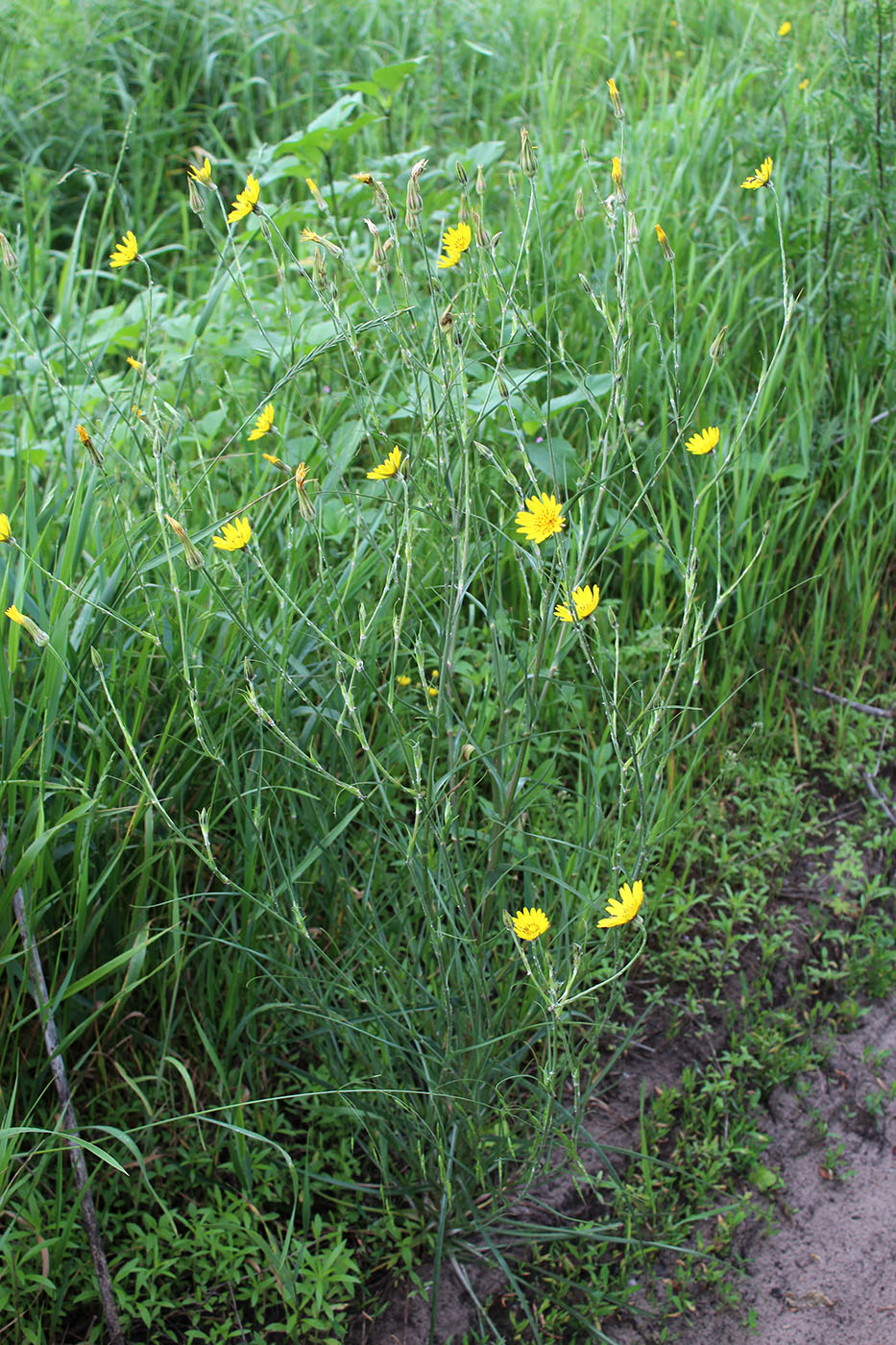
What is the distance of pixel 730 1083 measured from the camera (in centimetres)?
166

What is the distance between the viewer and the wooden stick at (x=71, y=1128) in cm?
133

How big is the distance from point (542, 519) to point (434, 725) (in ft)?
1.01

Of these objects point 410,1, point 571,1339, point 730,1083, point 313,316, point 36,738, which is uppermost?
point 410,1

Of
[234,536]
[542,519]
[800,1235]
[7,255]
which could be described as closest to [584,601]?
[542,519]

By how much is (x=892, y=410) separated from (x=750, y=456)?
0.38 metres

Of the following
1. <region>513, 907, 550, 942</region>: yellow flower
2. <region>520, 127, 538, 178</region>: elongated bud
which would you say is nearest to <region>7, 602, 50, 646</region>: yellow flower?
<region>513, 907, 550, 942</region>: yellow flower

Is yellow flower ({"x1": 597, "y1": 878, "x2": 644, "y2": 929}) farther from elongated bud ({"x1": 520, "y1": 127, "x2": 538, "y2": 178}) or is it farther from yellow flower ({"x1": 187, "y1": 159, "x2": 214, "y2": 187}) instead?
yellow flower ({"x1": 187, "y1": 159, "x2": 214, "y2": 187})

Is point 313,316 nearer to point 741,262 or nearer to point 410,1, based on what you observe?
point 741,262

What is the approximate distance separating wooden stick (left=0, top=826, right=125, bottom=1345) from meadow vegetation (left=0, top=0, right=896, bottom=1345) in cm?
4

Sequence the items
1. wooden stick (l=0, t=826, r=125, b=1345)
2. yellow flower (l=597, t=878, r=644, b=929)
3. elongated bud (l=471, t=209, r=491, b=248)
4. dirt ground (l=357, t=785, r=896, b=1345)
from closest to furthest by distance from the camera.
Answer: yellow flower (l=597, t=878, r=644, b=929) < elongated bud (l=471, t=209, r=491, b=248) < wooden stick (l=0, t=826, r=125, b=1345) < dirt ground (l=357, t=785, r=896, b=1345)

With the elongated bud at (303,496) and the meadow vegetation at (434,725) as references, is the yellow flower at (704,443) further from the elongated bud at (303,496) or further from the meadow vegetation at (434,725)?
the elongated bud at (303,496)

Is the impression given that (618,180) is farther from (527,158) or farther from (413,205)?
(413,205)

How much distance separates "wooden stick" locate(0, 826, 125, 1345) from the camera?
1.33 metres

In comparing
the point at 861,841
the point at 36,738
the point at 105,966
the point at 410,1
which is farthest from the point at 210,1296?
the point at 410,1
